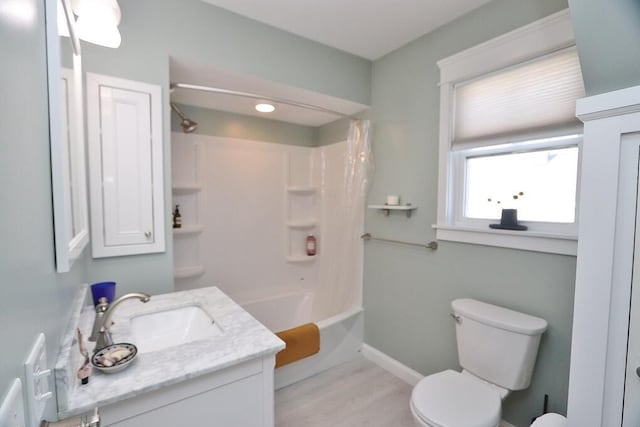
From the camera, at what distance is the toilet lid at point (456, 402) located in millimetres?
1278

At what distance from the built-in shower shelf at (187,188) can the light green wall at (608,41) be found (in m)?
2.58

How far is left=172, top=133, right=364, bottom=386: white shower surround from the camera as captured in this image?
2.65 metres

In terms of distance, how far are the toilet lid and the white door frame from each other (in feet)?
1.26

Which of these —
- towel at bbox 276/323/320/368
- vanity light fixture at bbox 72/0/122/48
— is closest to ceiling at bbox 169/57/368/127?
vanity light fixture at bbox 72/0/122/48

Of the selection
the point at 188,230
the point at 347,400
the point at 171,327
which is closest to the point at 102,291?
the point at 171,327

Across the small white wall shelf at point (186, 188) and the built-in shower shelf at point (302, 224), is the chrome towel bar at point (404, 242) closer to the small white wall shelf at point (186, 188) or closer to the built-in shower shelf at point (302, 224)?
the built-in shower shelf at point (302, 224)

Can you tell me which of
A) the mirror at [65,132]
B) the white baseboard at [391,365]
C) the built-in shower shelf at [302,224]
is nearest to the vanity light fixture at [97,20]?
the mirror at [65,132]

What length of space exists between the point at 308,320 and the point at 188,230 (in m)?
1.54

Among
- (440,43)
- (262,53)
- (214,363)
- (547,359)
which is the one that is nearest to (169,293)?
(214,363)

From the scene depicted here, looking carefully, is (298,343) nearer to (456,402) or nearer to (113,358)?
(456,402)

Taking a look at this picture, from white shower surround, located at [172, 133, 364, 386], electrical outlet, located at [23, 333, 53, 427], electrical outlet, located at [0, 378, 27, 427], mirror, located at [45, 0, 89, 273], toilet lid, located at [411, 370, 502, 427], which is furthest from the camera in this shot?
white shower surround, located at [172, 133, 364, 386]

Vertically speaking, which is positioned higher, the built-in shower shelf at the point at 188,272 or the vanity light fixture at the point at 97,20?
the vanity light fixture at the point at 97,20

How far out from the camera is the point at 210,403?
100 cm

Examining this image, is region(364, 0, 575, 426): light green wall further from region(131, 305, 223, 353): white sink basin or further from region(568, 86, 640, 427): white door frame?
region(131, 305, 223, 353): white sink basin
